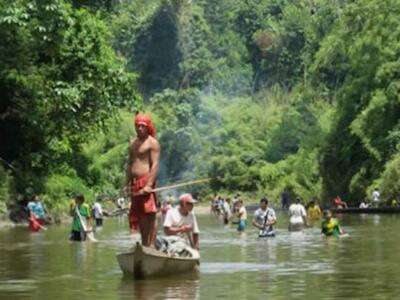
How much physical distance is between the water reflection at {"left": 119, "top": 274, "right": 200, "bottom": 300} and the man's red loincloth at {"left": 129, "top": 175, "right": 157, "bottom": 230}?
91cm

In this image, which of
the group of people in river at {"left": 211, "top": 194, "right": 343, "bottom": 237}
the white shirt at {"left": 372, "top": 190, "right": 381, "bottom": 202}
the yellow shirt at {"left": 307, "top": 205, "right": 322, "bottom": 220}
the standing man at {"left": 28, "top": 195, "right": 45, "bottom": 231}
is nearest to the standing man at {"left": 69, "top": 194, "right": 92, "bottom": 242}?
the group of people in river at {"left": 211, "top": 194, "right": 343, "bottom": 237}

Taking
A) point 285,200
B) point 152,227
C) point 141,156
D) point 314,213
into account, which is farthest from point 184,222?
point 285,200

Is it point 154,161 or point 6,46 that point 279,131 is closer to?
point 6,46

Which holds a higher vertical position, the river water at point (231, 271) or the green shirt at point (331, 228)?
the green shirt at point (331, 228)

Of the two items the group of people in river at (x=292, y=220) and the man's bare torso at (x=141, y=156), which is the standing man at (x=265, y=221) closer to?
the group of people in river at (x=292, y=220)

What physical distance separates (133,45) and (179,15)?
528 centimetres

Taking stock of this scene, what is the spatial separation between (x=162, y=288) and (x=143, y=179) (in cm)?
196

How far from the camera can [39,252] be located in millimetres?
26016

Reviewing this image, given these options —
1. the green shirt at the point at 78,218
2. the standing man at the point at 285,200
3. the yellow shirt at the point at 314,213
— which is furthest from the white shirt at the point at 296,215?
the standing man at the point at 285,200

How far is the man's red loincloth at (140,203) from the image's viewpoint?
17.9m

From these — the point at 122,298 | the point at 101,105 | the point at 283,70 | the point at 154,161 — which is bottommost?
the point at 122,298

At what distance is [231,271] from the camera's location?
771 inches

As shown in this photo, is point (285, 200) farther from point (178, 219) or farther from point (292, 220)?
point (178, 219)

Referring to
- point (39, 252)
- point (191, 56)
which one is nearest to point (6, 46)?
point (39, 252)
